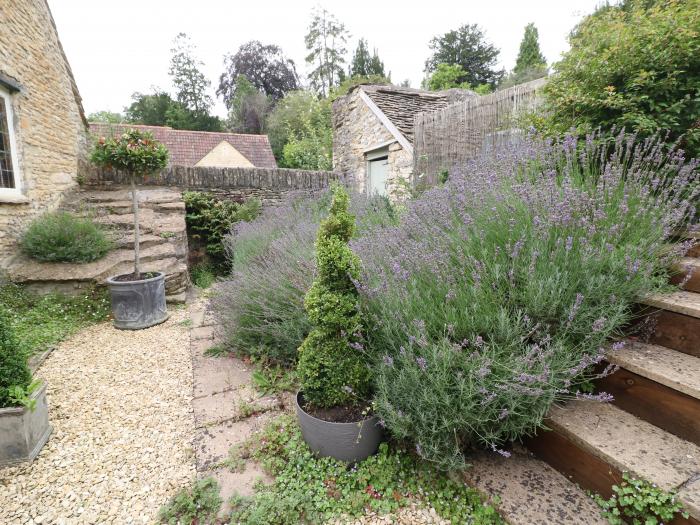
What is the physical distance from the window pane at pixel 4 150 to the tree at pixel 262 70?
2971cm

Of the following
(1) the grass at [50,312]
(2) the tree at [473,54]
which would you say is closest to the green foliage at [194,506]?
(1) the grass at [50,312]

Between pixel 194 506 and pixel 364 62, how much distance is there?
107 ft

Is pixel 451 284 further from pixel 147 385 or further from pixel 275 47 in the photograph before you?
pixel 275 47

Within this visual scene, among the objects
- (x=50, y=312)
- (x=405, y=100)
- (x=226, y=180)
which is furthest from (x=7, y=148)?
(x=405, y=100)

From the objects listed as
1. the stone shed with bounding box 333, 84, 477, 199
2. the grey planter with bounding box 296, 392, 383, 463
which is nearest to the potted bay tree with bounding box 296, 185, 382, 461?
the grey planter with bounding box 296, 392, 383, 463

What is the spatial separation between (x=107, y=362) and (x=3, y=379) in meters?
1.25

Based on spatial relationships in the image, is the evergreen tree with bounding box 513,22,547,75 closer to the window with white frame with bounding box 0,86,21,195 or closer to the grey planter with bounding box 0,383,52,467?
the window with white frame with bounding box 0,86,21,195

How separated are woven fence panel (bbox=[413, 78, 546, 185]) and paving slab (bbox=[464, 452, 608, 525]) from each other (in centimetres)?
342

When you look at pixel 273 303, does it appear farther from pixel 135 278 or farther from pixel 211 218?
pixel 211 218

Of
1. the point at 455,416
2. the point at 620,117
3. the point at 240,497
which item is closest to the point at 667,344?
the point at 455,416

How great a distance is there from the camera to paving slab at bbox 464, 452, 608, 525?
4.46 ft

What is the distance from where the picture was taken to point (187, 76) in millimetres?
28641

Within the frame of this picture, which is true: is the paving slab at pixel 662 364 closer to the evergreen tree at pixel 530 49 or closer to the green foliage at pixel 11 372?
the green foliage at pixel 11 372

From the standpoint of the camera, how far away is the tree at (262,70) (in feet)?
103
